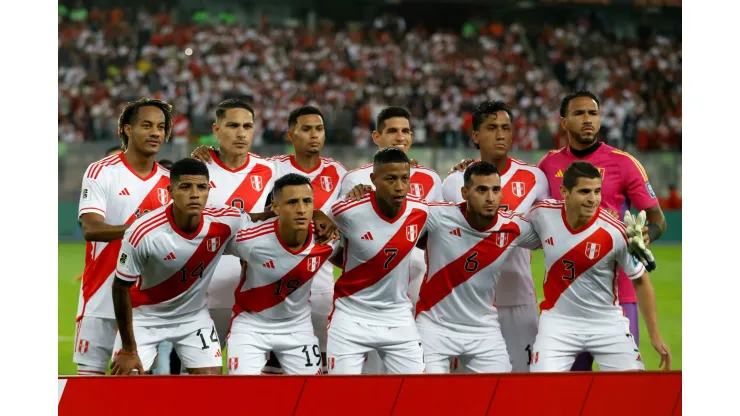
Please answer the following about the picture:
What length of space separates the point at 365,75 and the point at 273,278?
18.3m

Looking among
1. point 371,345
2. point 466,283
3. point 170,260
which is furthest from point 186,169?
point 466,283

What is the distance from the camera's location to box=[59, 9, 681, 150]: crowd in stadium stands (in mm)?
20391

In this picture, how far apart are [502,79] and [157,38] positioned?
8.96m

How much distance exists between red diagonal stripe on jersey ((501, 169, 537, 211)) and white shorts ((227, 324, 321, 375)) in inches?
58.6

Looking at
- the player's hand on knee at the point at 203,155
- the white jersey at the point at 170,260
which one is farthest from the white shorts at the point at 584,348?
the player's hand on knee at the point at 203,155

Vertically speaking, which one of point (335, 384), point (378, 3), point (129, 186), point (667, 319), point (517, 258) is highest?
point (378, 3)

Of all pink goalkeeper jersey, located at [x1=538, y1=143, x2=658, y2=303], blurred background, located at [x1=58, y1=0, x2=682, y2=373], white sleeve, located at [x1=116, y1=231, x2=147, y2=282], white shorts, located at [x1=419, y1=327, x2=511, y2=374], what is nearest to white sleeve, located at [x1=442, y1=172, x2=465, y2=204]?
pink goalkeeper jersey, located at [x1=538, y1=143, x2=658, y2=303]

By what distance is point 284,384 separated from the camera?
3750 millimetres

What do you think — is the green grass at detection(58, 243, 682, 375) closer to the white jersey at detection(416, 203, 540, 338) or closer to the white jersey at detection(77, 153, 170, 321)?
the white jersey at detection(77, 153, 170, 321)

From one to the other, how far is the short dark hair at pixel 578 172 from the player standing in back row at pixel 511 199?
513mm

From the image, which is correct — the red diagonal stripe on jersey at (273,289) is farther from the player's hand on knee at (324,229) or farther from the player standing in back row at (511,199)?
the player standing in back row at (511,199)

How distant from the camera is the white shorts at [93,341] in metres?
5.33
